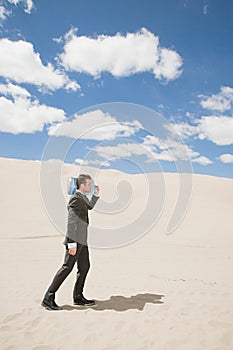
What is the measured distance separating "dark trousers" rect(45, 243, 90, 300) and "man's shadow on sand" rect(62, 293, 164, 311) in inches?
12.6

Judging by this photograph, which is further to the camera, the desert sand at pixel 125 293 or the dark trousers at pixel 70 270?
the dark trousers at pixel 70 270

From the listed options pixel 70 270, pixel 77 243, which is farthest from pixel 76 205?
pixel 70 270

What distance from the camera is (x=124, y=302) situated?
5.12 m

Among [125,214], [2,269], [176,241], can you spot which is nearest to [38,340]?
[2,269]

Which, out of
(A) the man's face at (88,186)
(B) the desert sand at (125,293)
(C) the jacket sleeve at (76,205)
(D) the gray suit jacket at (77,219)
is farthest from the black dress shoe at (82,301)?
(A) the man's face at (88,186)

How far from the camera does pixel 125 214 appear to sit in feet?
66.3

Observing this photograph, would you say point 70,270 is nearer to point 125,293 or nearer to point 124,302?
point 124,302

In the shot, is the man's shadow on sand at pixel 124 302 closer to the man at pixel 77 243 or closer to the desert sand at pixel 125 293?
the desert sand at pixel 125 293

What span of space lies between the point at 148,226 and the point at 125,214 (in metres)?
2.85

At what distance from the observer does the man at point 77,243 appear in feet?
15.3

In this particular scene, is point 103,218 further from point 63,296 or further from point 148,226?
point 63,296

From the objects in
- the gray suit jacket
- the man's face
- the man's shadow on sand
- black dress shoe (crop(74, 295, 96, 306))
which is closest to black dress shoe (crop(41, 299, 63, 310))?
the man's shadow on sand

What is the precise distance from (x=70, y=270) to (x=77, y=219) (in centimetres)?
78

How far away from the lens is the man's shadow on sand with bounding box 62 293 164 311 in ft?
15.7
